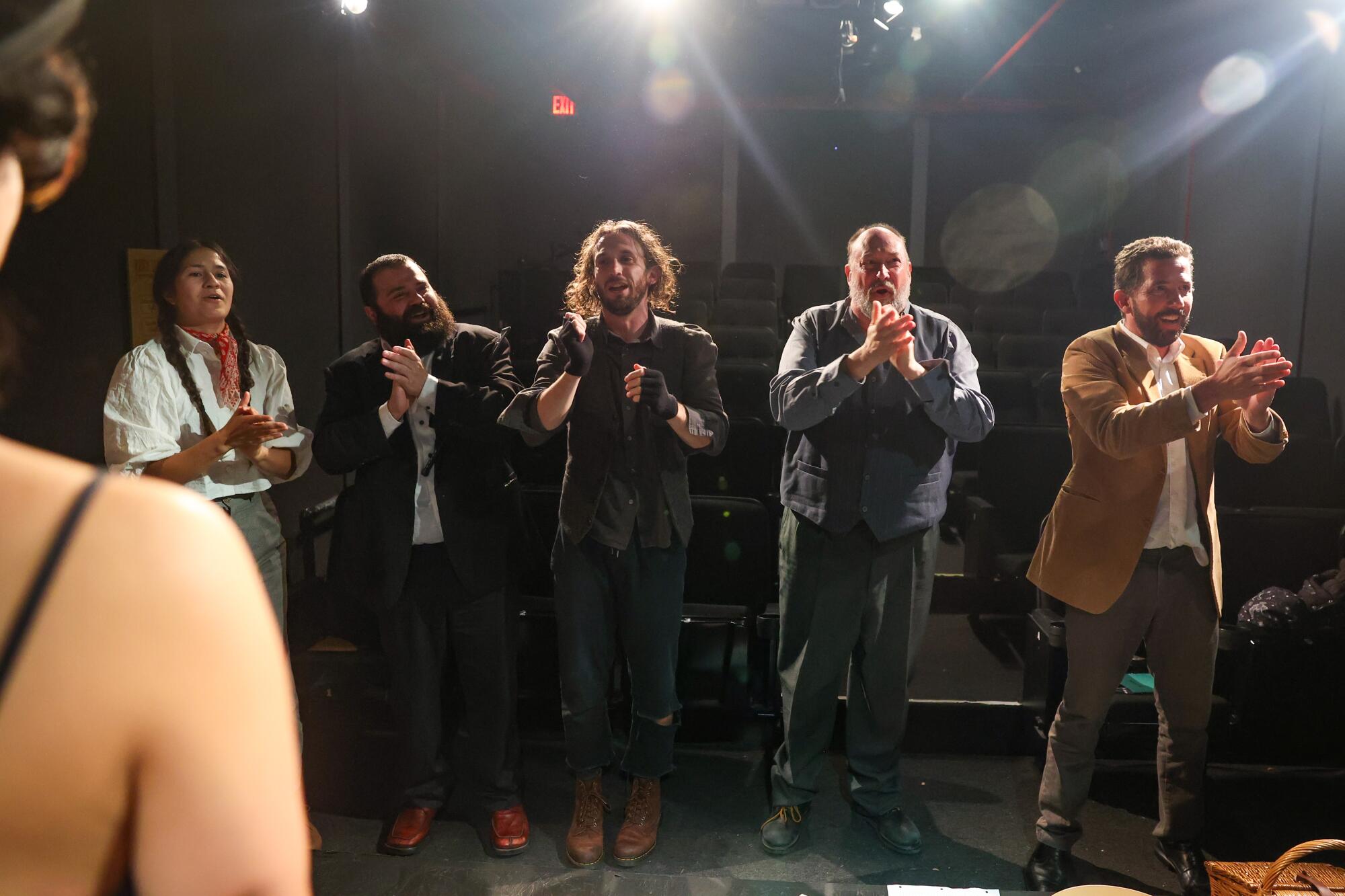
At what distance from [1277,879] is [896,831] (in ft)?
2.77

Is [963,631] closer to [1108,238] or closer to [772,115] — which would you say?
[1108,238]

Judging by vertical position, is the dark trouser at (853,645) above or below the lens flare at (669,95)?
below

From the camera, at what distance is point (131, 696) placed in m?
0.39

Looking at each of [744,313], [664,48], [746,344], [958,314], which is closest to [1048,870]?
[746,344]

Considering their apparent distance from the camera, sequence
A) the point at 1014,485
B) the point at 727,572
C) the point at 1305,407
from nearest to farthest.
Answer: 1. the point at 727,572
2. the point at 1014,485
3. the point at 1305,407

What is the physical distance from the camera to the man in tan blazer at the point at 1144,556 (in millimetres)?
2184

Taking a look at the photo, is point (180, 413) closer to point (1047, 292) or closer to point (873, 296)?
point (873, 296)

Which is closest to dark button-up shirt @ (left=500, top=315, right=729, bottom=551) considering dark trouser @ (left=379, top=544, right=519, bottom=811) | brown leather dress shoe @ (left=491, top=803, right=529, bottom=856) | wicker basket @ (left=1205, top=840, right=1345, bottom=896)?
dark trouser @ (left=379, top=544, right=519, bottom=811)

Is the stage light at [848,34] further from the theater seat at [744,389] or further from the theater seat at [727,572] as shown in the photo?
the theater seat at [727,572]

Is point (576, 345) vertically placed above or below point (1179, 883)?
above

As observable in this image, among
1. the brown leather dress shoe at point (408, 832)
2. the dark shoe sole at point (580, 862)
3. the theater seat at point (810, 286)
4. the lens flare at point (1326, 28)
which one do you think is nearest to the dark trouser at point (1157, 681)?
the dark shoe sole at point (580, 862)

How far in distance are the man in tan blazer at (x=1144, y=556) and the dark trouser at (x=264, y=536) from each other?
6.39 ft

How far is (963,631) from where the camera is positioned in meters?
3.75

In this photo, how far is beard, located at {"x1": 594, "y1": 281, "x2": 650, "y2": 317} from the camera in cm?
236
